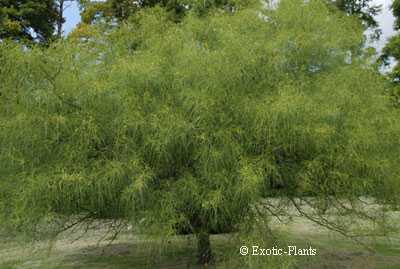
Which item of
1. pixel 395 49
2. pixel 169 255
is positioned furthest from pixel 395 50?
pixel 169 255

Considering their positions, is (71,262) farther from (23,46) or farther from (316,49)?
(316,49)

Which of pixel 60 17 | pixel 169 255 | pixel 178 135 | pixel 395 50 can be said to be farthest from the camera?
pixel 60 17

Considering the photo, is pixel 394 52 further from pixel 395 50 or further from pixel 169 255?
pixel 169 255

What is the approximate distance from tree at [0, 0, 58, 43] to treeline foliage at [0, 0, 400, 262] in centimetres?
985

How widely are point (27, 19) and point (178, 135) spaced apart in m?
13.3

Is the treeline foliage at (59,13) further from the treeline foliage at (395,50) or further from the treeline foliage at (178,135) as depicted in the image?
the treeline foliage at (178,135)

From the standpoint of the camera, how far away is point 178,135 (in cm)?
500

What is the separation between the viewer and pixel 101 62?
5.96 m

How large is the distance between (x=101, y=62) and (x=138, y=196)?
190cm

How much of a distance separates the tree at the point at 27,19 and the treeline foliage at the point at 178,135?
9.85 metres

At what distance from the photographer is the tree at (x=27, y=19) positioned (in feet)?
48.3

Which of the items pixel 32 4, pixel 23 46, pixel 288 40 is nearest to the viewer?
pixel 23 46

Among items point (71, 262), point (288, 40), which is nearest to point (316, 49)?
point (288, 40)

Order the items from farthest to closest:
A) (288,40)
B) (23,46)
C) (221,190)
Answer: (288,40) < (23,46) < (221,190)
